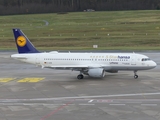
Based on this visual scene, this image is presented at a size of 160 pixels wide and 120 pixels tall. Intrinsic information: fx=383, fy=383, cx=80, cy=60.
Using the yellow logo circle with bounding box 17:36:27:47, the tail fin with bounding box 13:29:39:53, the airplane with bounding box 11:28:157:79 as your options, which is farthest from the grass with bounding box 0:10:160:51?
the yellow logo circle with bounding box 17:36:27:47

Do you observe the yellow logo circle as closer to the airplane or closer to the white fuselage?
the airplane

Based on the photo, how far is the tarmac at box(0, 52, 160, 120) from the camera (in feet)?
95.9

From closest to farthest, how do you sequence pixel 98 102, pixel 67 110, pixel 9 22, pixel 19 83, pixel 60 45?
pixel 67 110 < pixel 98 102 < pixel 19 83 < pixel 60 45 < pixel 9 22

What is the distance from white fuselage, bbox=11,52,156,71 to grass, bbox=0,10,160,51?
33.4m

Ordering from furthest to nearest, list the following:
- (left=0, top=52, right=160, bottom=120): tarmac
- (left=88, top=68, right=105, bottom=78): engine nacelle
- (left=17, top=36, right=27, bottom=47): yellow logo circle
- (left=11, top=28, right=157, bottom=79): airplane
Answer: (left=17, top=36, right=27, bottom=47): yellow logo circle < (left=11, top=28, right=157, bottom=79): airplane < (left=88, top=68, right=105, bottom=78): engine nacelle < (left=0, top=52, right=160, bottom=120): tarmac

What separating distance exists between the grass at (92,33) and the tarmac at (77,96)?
1347 inches

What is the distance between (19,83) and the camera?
44156 mm

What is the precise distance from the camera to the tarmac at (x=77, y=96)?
29219 mm

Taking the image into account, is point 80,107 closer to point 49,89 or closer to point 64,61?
point 49,89

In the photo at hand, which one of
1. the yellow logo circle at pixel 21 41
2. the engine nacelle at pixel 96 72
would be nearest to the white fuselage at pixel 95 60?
the engine nacelle at pixel 96 72

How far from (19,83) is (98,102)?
45.3 ft

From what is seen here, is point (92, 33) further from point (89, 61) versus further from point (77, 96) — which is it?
point (77, 96)

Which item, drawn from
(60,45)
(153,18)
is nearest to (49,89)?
(60,45)

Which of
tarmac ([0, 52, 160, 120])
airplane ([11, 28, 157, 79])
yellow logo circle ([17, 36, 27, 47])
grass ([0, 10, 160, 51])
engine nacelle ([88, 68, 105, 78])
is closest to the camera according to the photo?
tarmac ([0, 52, 160, 120])
